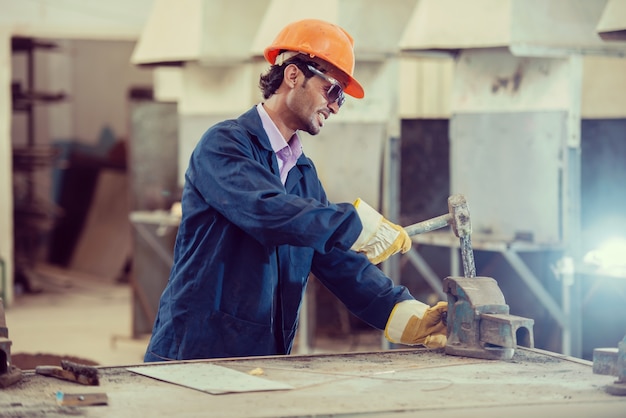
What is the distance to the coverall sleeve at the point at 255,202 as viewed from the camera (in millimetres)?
3117

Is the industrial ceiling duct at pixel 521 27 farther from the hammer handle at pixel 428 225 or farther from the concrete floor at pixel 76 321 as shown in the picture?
the concrete floor at pixel 76 321

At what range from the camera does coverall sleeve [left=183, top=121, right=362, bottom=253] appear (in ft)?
10.2

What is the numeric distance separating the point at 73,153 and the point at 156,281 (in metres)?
6.28

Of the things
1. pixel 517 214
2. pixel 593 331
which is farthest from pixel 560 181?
pixel 593 331

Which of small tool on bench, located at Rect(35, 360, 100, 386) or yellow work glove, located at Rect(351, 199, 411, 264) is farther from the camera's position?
yellow work glove, located at Rect(351, 199, 411, 264)

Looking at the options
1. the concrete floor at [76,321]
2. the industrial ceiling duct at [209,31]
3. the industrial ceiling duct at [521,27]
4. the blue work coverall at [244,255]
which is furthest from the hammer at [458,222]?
the industrial ceiling duct at [209,31]

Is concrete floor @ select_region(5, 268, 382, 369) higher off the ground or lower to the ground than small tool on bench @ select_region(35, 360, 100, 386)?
lower

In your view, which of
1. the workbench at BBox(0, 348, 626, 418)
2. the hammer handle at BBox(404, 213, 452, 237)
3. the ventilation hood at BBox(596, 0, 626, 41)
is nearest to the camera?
the workbench at BBox(0, 348, 626, 418)

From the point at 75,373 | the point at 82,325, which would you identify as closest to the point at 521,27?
the point at 75,373

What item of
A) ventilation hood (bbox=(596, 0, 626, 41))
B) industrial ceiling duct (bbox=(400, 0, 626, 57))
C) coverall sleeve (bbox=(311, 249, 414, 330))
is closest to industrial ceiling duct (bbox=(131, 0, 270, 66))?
industrial ceiling duct (bbox=(400, 0, 626, 57))

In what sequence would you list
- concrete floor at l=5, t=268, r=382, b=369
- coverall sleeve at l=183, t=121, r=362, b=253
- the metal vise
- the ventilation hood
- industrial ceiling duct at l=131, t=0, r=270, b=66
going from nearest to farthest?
the metal vise < coverall sleeve at l=183, t=121, r=362, b=253 < the ventilation hood < industrial ceiling duct at l=131, t=0, r=270, b=66 < concrete floor at l=5, t=268, r=382, b=369

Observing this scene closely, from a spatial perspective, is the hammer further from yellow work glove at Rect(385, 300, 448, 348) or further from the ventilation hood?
the ventilation hood

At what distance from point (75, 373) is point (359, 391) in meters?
0.78

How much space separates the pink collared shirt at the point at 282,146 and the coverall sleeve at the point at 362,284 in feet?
1.03
